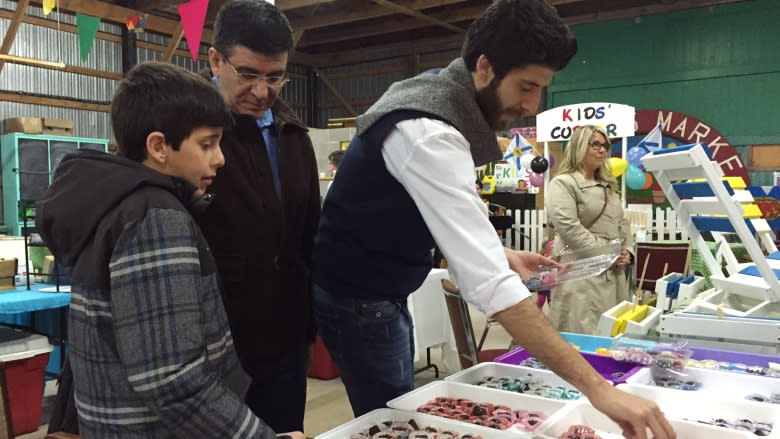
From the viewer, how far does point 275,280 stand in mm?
1600

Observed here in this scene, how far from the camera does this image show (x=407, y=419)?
1.37 meters

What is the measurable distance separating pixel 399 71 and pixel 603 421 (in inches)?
484

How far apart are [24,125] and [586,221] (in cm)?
843

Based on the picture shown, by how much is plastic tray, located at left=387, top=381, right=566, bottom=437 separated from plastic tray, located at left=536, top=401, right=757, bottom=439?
5 centimetres

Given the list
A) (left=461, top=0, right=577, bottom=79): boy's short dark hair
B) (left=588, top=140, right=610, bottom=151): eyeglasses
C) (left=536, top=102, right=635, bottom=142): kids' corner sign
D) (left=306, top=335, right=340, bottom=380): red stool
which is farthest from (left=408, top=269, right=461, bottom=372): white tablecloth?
(left=536, top=102, right=635, bottom=142): kids' corner sign

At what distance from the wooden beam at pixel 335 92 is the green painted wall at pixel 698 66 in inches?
199

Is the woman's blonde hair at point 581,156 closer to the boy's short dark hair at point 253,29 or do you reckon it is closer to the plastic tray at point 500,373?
the plastic tray at point 500,373

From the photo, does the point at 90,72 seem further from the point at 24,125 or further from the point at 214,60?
the point at 214,60

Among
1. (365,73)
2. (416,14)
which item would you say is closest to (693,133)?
(416,14)

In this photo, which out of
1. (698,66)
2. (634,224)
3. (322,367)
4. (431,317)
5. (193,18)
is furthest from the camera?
(698,66)

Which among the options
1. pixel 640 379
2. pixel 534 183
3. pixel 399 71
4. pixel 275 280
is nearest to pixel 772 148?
pixel 534 183

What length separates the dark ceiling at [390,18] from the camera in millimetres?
9594

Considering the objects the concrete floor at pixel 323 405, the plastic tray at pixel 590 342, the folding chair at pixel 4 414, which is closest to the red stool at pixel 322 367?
the concrete floor at pixel 323 405

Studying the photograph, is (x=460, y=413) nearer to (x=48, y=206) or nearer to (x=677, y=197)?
(x=48, y=206)
